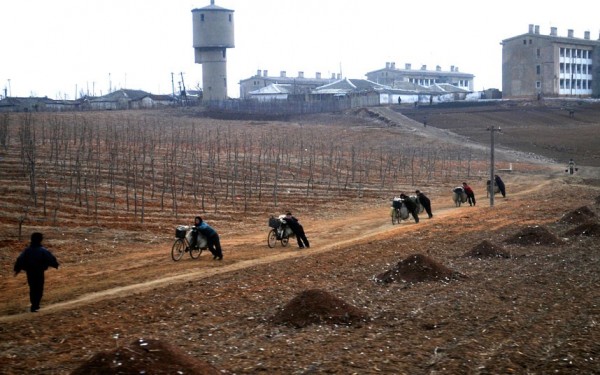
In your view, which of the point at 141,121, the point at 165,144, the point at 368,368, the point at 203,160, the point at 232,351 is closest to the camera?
the point at 368,368

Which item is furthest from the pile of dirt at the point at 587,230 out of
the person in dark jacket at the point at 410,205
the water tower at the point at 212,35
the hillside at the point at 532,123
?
the water tower at the point at 212,35

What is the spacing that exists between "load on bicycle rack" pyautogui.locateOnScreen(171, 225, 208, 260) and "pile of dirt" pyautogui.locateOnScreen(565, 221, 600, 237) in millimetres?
11929

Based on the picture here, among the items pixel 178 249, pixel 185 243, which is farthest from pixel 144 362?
pixel 185 243

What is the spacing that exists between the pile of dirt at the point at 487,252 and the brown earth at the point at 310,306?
0.30 metres

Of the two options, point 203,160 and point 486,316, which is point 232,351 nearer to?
point 486,316

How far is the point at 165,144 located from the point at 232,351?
41.6 meters

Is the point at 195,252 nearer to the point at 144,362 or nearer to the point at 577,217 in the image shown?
the point at 144,362

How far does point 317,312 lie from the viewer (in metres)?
13.4

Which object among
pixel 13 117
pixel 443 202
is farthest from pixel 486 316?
pixel 13 117

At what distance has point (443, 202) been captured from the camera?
1535 inches

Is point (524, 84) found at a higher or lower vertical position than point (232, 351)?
higher

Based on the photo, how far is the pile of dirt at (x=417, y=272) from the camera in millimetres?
17094

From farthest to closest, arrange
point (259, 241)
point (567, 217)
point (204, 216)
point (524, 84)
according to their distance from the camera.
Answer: point (524, 84) → point (204, 216) → point (567, 217) → point (259, 241)

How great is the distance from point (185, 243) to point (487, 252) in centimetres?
808
